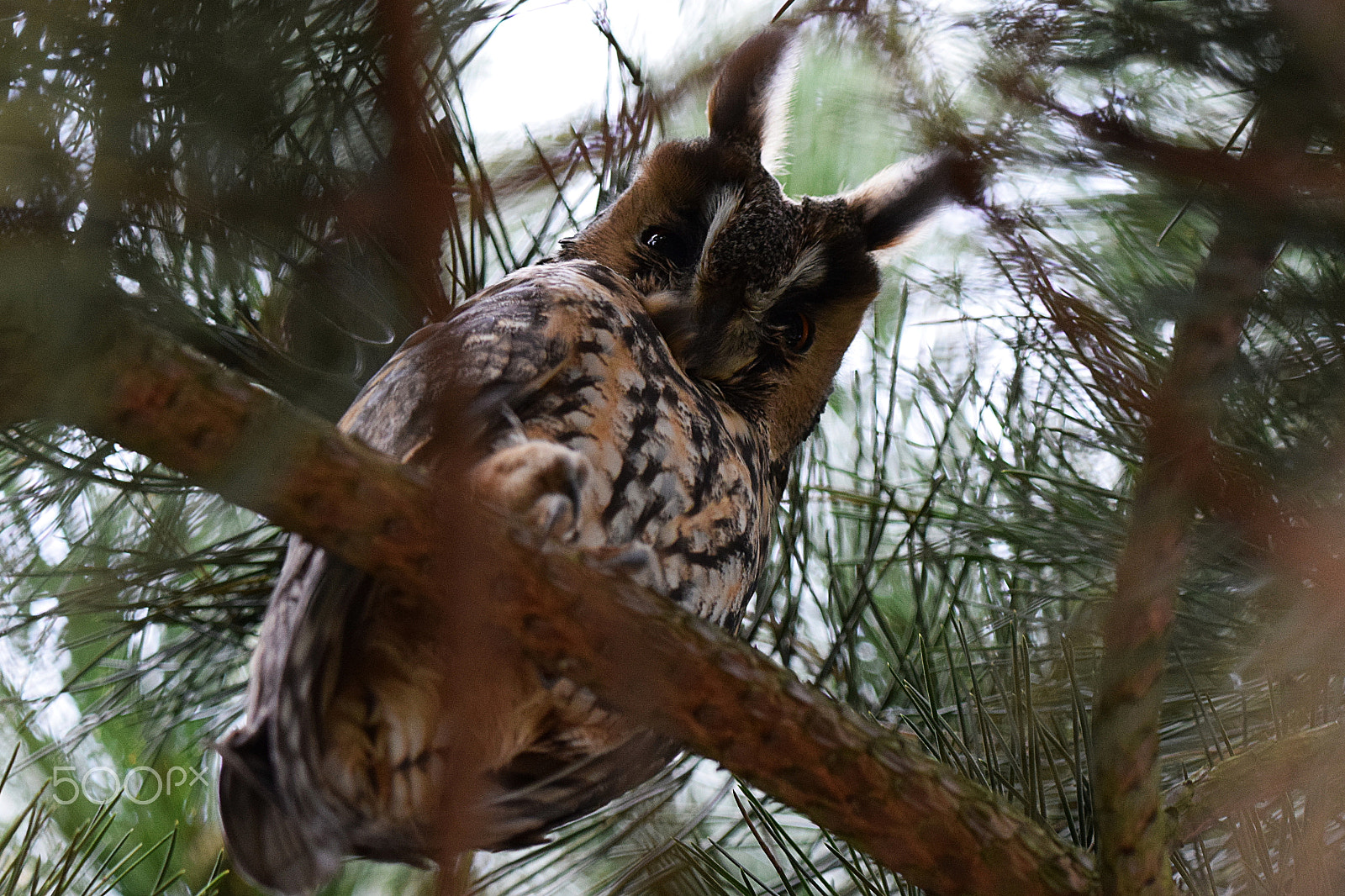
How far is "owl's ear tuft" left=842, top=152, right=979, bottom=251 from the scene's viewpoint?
165 centimetres

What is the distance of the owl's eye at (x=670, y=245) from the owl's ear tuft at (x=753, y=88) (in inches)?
7.5

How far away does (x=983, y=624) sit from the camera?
1.48 m

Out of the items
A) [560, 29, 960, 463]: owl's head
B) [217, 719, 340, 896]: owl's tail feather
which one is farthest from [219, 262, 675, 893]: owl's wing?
[560, 29, 960, 463]: owl's head

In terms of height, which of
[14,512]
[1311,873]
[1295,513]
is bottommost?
[1311,873]

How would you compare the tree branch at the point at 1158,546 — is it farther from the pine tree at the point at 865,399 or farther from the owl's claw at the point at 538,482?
the owl's claw at the point at 538,482

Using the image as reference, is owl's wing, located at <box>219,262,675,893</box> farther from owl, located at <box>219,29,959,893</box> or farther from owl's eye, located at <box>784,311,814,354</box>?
owl's eye, located at <box>784,311,814,354</box>

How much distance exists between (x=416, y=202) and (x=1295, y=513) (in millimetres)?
864

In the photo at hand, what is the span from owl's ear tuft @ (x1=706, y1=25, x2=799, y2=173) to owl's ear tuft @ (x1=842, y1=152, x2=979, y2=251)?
0.19 m

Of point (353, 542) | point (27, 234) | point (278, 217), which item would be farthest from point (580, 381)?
point (27, 234)

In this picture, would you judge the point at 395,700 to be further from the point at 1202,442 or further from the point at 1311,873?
the point at 1311,873

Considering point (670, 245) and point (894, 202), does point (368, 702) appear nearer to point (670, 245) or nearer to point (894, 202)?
point (670, 245)

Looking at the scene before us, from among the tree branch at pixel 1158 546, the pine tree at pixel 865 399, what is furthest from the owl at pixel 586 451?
the tree branch at pixel 1158 546

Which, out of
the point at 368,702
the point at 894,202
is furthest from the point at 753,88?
the point at 368,702

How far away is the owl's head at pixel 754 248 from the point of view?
1.42m
